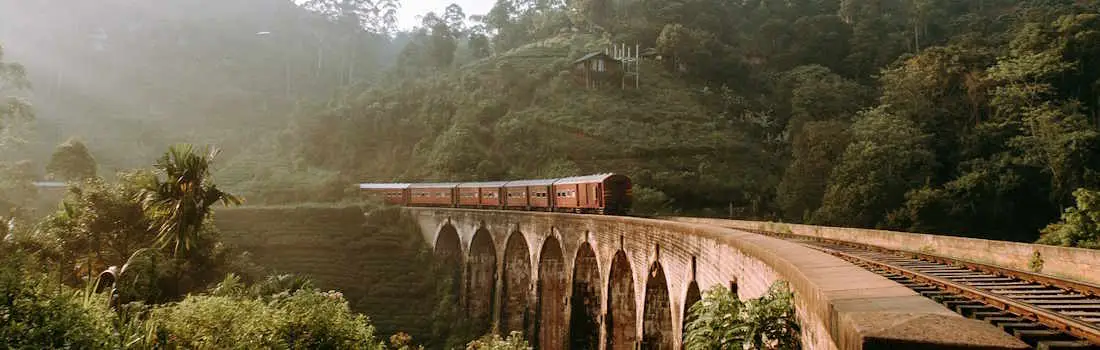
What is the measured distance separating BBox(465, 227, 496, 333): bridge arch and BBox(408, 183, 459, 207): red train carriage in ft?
17.0

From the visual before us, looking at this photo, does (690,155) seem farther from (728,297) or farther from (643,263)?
(728,297)

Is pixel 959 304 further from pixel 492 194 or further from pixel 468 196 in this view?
pixel 468 196

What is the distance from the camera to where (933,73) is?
100 ft

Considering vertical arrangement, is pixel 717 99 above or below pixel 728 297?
above

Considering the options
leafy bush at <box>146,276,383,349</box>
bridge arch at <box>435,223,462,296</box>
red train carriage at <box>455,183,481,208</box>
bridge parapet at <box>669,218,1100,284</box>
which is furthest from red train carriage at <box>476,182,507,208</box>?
bridge parapet at <box>669,218,1100,284</box>

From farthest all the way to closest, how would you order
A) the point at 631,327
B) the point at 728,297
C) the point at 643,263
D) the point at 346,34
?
1. the point at 346,34
2. the point at 631,327
3. the point at 643,263
4. the point at 728,297

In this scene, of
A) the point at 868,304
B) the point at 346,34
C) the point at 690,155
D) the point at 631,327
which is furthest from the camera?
the point at 346,34

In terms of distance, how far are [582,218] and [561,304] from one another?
5816 millimetres

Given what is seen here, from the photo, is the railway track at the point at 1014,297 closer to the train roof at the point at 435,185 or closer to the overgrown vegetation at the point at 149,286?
the overgrown vegetation at the point at 149,286

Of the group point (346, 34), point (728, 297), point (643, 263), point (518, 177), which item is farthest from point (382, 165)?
point (346, 34)

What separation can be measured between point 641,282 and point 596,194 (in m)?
8.30

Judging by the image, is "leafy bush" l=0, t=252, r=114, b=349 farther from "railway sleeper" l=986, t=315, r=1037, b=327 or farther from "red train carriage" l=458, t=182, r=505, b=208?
"red train carriage" l=458, t=182, r=505, b=208

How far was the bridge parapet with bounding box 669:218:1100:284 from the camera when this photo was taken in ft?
24.2

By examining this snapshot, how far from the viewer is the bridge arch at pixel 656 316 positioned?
13.6 metres
